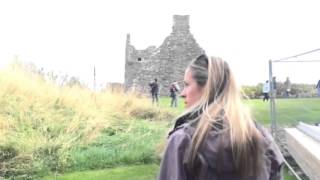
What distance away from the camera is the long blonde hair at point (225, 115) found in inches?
92.2

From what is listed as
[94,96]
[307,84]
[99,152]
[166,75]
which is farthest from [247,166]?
[166,75]

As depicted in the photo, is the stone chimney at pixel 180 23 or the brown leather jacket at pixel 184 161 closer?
the brown leather jacket at pixel 184 161

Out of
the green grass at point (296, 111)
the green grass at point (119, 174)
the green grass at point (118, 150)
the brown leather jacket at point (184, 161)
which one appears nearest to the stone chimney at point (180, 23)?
the green grass at point (118, 150)

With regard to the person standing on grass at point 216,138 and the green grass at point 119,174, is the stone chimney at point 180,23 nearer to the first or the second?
the green grass at point 119,174

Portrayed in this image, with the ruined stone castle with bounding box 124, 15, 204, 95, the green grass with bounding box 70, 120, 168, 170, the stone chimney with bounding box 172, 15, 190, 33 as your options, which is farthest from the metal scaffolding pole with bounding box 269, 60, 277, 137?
the stone chimney with bounding box 172, 15, 190, 33

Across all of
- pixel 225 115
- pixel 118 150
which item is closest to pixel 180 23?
pixel 118 150

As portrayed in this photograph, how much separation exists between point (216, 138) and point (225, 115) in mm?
118

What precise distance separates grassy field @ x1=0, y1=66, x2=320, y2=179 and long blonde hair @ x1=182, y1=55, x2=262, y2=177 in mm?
4030

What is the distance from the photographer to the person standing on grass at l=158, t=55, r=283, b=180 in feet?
7.66

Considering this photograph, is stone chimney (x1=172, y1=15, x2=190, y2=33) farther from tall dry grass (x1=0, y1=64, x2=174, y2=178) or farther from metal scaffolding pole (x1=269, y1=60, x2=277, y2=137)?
metal scaffolding pole (x1=269, y1=60, x2=277, y2=137)

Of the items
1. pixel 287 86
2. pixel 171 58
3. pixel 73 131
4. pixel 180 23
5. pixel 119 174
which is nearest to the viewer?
pixel 287 86

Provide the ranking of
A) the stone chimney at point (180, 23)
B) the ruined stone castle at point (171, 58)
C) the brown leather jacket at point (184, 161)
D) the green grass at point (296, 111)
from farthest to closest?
1. the stone chimney at point (180, 23)
2. the ruined stone castle at point (171, 58)
3. the green grass at point (296, 111)
4. the brown leather jacket at point (184, 161)

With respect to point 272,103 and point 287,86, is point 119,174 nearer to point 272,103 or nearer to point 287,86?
point 272,103

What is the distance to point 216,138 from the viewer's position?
7.74 feet
